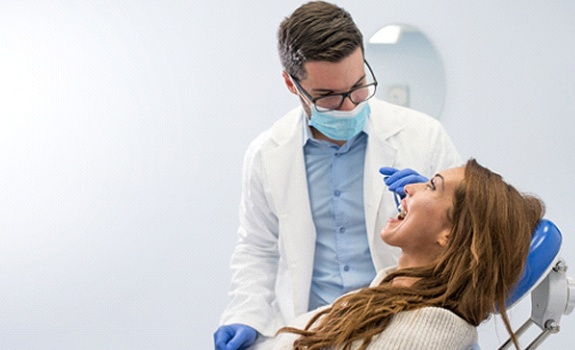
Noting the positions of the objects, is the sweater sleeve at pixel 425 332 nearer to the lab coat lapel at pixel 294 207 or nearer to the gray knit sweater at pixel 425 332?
the gray knit sweater at pixel 425 332

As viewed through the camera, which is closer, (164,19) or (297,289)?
(297,289)

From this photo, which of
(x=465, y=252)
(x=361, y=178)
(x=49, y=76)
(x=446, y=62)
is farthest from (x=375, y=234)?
(x=49, y=76)

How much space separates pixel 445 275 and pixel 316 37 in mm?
627

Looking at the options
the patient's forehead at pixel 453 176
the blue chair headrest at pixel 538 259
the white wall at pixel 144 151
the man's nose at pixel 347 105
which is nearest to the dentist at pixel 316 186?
the man's nose at pixel 347 105

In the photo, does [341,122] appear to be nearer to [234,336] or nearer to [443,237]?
[443,237]

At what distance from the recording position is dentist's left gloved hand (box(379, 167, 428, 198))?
1675mm

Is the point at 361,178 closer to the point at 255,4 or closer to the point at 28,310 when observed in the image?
the point at 255,4

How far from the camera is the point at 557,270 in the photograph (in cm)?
147

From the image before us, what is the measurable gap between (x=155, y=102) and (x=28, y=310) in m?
0.91

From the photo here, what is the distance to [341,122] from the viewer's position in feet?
5.95

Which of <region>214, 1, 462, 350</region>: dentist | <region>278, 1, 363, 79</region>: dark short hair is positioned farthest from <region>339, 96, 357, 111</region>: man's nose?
<region>278, 1, 363, 79</region>: dark short hair


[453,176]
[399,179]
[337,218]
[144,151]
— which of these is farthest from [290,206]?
[144,151]

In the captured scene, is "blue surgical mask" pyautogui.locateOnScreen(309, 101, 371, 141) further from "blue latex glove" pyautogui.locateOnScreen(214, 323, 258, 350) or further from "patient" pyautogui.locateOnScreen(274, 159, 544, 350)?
"blue latex glove" pyautogui.locateOnScreen(214, 323, 258, 350)

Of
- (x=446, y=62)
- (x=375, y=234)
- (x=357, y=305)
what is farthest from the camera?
(x=446, y=62)
